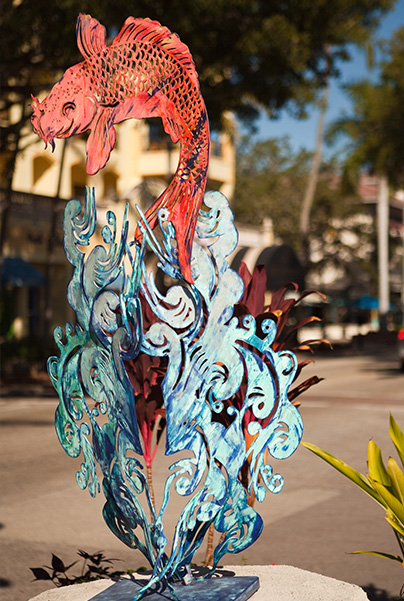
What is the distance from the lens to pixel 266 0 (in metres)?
16.7

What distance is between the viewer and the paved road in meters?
6.04

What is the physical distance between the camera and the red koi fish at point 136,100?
14.4ft

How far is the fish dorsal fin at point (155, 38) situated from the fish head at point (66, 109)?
0.33 m

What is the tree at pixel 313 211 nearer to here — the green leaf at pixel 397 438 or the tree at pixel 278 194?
the tree at pixel 278 194

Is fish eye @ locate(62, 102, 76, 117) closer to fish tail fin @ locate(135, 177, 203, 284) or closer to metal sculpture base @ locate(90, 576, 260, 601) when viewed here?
fish tail fin @ locate(135, 177, 203, 284)

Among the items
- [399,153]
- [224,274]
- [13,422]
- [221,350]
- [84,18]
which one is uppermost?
[399,153]

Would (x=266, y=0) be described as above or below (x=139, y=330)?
above

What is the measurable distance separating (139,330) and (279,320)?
1.47m

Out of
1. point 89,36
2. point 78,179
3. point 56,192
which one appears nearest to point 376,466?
point 89,36

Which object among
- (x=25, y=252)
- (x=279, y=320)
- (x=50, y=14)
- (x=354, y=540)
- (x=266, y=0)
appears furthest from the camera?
(x=25, y=252)

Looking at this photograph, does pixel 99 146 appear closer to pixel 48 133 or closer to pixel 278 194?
pixel 48 133

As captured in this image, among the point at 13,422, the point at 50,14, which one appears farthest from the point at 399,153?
the point at 13,422

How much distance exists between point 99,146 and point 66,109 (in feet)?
0.91

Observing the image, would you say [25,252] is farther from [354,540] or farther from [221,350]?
[221,350]
